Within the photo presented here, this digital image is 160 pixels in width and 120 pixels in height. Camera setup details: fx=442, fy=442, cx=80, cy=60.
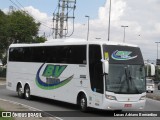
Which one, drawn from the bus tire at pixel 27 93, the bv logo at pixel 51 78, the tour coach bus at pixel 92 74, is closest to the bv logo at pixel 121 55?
the tour coach bus at pixel 92 74

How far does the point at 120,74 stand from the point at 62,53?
168 inches

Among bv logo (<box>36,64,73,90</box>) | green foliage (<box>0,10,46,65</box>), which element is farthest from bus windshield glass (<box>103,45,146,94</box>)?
green foliage (<box>0,10,46,65</box>)

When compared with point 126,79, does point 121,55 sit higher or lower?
→ higher

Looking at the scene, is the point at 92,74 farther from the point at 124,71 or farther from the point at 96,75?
the point at 124,71

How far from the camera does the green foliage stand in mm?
62281

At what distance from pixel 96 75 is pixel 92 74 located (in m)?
0.33

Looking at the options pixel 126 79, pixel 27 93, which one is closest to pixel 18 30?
pixel 27 93

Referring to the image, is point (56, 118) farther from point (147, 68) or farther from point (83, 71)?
point (147, 68)

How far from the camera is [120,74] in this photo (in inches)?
742

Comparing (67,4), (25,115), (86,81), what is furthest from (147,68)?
(67,4)

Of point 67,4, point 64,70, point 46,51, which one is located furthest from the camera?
point 67,4

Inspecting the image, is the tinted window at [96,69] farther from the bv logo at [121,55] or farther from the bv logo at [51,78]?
the bv logo at [51,78]

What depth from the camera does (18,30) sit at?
202 ft

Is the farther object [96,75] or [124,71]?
[96,75]
